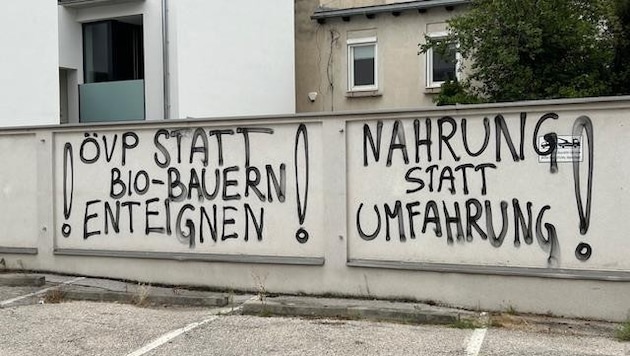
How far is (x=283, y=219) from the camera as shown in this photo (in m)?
7.75

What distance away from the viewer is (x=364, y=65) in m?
19.2

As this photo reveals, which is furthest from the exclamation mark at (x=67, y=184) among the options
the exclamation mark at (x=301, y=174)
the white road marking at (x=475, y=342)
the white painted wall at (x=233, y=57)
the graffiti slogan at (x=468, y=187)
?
the white painted wall at (x=233, y=57)

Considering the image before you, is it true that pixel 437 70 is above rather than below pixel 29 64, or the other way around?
above

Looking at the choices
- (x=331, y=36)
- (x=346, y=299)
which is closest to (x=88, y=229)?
(x=346, y=299)

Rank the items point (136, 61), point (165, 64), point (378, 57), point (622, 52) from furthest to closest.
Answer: point (378, 57), point (136, 61), point (165, 64), point (622, 52)

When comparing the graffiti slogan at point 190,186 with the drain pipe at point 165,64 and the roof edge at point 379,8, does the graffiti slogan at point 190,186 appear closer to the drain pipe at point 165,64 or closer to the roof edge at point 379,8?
the drain pipe at point 165,64

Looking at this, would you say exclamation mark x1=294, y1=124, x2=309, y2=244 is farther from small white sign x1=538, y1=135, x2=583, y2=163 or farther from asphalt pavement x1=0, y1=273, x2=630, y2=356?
small white sign x1=538, y1=135, x2=583, y2=163

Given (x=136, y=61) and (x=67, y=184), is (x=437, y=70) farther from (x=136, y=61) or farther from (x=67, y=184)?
(x=67, y=184)

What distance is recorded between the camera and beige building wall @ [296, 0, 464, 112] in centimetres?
1831

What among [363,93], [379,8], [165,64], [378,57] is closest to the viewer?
[165,64]

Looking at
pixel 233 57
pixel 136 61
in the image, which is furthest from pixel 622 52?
pixel 136 61

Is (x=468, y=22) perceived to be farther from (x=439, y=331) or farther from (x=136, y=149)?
(x=439, y=331)

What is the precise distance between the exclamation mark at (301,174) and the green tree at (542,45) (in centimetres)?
682

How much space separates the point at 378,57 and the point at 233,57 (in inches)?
168
